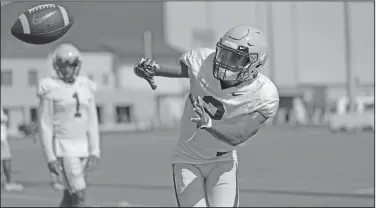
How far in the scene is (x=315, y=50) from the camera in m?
71.8

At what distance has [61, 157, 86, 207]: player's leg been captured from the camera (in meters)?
8.07

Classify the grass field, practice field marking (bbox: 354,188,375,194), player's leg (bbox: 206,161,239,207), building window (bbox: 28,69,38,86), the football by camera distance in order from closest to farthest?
1. player's leg (bbox: 206,161,239,207)
2. the football
3. the grass field
4. practice field marking (bbox: 354,188,375,194)
5. building window (bbox: 28,69,38,86)

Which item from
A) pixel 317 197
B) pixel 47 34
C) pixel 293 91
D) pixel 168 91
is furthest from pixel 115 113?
pixel 47 34

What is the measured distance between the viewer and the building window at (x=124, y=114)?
61250 millimetres

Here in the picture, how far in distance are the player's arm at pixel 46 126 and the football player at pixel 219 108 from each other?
10.4ft

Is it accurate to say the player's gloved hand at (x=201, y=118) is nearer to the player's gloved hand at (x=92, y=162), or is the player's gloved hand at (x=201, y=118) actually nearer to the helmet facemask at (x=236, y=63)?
the helmet facemask at (x=236, y=63)

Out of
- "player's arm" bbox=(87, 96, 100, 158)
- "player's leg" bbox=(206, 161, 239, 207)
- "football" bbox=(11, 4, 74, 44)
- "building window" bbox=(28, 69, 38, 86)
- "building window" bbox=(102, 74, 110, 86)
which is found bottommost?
"building window" bbox=(102, 74, 110, 86)

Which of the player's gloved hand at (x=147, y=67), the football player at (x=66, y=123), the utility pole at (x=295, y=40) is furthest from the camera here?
the utility pole at (x=295, y=40)

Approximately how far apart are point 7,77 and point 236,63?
5285 cm

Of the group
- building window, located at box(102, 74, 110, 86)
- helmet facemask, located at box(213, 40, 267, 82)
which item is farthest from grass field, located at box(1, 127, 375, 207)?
building window, located at box(102, 74, 110, 86)

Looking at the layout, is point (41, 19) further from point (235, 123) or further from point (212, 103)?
point (235, 123)

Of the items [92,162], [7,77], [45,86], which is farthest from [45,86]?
[7,77]

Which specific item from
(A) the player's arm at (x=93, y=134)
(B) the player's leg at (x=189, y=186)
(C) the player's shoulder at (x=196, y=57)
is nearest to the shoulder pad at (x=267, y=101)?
(C) the player's shoulder at (x=196, y=57)

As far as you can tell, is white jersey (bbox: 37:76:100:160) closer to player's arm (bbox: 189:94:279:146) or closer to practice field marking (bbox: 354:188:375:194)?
player's arm (bbox: 189:94:279:146)
